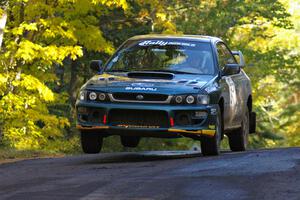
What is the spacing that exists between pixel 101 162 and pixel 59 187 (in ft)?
12.7

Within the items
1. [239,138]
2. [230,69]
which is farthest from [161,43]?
[239,138]

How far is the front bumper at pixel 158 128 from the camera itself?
42.8 ft

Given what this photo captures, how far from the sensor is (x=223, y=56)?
15.4m

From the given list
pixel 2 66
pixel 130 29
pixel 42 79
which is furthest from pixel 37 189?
pixel 130 29

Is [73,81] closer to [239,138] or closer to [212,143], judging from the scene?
[239,138]

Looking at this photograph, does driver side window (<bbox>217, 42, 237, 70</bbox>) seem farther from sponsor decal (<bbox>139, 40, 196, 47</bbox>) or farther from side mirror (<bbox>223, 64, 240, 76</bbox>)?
sponsor decal (<bbox>139, 40, 196, 47</bbox>)

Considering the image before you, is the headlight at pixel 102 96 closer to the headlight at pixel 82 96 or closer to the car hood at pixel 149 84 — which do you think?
the car hood at pixel 149 84

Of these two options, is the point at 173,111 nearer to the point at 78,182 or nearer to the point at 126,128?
the point at 126,128

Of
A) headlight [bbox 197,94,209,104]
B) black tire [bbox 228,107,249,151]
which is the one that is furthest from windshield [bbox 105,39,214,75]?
black tire [bbox 228,107,249,151]

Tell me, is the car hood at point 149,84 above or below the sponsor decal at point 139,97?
above

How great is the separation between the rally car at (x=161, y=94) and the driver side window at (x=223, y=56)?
0.16 ft

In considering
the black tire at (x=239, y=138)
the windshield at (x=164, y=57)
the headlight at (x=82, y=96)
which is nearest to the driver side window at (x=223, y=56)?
the windshield at (x=164, y=57)

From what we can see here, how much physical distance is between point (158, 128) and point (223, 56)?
2803 millimetres

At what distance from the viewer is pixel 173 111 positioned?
13.0 m
